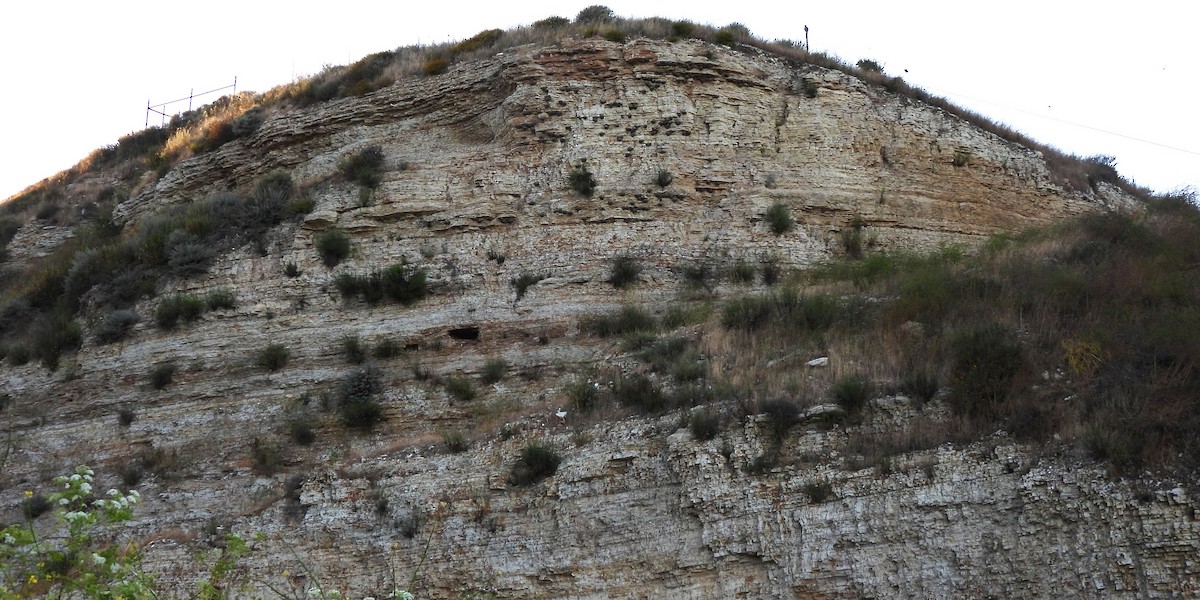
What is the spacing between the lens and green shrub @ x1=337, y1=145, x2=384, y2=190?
18.8 metres

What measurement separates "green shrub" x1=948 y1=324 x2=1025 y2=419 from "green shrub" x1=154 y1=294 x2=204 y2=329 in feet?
40.2

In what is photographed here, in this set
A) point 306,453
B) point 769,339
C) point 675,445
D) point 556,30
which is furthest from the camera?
point 556,30

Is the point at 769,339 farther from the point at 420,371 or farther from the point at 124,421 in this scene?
the point at 124,421

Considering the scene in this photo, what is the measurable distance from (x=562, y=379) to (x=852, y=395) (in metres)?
4.79

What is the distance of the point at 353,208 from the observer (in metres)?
18.5

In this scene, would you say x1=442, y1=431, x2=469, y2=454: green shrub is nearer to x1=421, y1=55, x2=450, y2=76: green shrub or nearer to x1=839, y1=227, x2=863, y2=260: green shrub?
x1=839, y1=227, x2=863, y2=260: green shrub

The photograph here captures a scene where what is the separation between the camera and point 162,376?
54.5ft

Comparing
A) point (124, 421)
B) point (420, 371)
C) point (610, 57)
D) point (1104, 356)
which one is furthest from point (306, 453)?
point (1104, 356)

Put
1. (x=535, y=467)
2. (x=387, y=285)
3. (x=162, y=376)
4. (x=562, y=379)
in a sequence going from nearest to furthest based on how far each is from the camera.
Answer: (x=535, y=467) < (x=562, y=379) < (x=162, y=376) < (x=387, y=285)

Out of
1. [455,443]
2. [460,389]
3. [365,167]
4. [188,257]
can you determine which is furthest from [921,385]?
[188,257]

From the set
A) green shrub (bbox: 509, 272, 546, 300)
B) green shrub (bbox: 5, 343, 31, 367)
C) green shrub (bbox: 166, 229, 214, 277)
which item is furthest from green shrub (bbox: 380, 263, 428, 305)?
green shrub (bbox: 5, 343, 31, 367)

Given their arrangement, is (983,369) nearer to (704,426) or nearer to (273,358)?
(704,426)

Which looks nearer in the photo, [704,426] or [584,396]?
[704,426]

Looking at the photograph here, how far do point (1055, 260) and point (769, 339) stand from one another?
4434 mm
